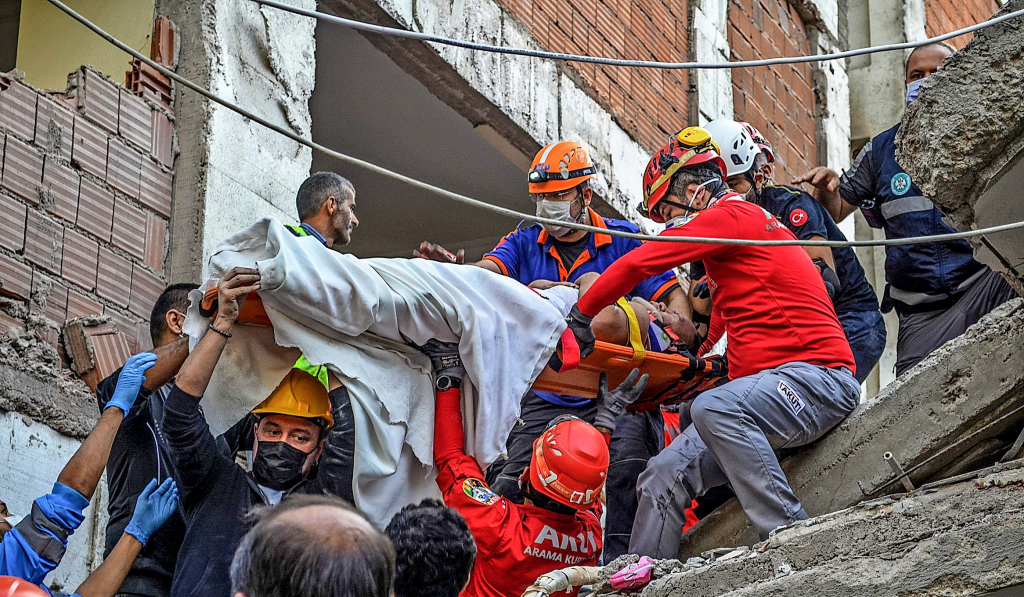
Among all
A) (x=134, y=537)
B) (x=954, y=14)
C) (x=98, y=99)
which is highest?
(x=954, y=14)

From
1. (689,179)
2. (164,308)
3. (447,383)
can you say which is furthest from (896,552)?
(164,308)

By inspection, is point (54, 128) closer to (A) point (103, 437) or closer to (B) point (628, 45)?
(A) point (103, 437)

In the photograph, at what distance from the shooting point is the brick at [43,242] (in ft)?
18.9

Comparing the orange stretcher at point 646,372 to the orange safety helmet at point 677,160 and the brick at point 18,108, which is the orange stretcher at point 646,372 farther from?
the brick at point 18,108

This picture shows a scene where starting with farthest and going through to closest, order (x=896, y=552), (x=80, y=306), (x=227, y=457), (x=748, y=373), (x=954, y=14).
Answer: (x=954, y=14) → (x=80, y=306) → (x=748, y=373) → (x=227, y=457) → (x=896, y=552)

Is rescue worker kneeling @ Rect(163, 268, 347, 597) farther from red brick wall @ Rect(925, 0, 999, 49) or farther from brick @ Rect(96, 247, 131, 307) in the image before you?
red brick wall @ Rect(925, 0, 999, 49)

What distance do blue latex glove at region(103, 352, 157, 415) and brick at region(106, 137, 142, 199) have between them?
1.71 m

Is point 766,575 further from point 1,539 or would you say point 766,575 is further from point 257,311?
point 1,539

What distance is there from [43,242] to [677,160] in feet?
9.27

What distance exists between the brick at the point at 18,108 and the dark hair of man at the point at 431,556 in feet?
10.3

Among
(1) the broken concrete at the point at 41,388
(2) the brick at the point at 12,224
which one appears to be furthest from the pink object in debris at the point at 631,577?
(2) the brick at the point at 12,224

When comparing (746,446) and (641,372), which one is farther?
(641,372)

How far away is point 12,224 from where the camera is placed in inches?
224

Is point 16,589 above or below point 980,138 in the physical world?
below
